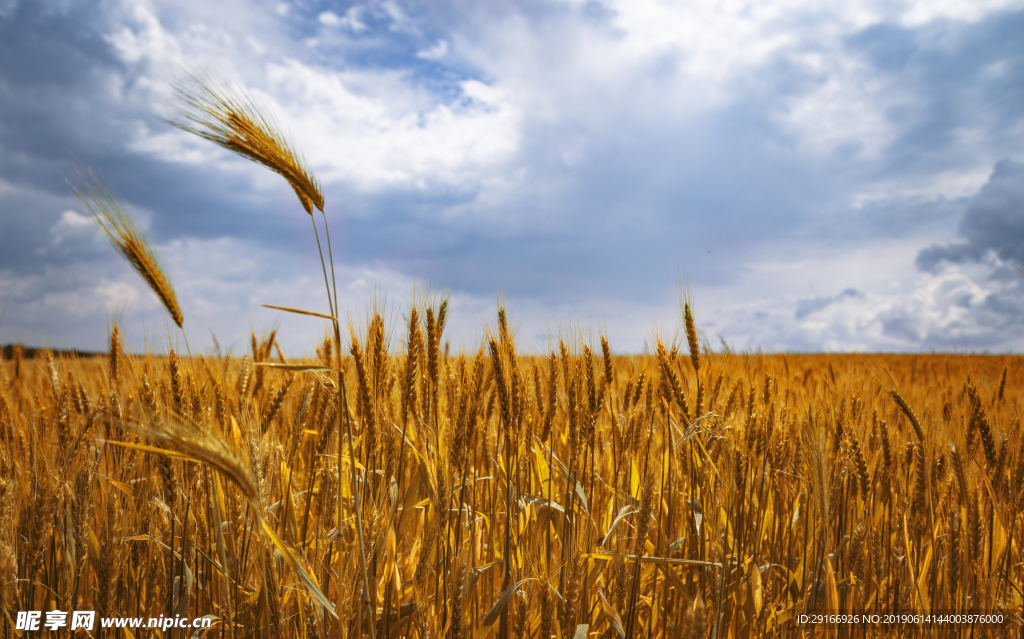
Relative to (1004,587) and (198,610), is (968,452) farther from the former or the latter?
(198,610)

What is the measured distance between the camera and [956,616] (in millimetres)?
1908

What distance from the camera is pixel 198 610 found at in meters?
2.05

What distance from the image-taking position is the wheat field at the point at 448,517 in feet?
4.81

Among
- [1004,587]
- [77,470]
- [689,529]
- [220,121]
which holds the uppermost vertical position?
[220,121]

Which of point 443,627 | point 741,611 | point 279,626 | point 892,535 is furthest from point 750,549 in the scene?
point 279,626

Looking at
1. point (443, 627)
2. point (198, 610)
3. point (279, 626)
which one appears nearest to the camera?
point (279, 626)

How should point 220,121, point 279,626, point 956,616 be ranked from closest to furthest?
point 279,626
point 220,121
point 956,616

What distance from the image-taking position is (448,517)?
6.04 ft

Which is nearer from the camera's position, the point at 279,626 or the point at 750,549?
the point at 279,626

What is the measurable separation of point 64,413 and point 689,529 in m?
3.20

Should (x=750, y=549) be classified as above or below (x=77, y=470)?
below

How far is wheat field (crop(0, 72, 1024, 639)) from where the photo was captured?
146cm

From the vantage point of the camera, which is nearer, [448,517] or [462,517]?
[448,517]

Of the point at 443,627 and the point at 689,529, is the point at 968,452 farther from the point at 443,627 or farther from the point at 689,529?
the point at 443,627
